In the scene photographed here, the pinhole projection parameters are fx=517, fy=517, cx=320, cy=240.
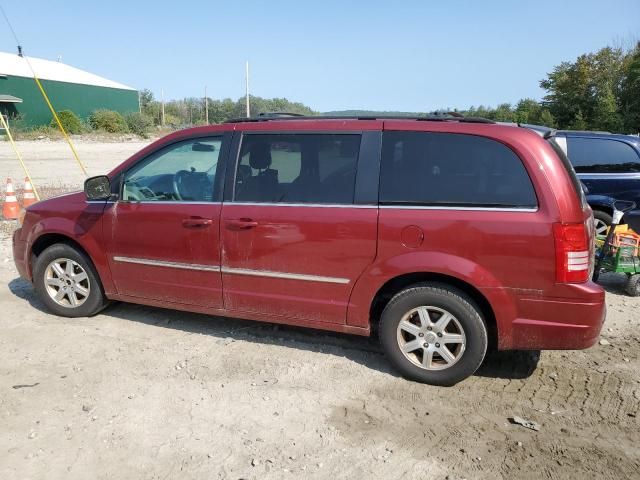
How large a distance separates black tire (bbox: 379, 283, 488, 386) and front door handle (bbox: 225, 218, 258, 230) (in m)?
1.19

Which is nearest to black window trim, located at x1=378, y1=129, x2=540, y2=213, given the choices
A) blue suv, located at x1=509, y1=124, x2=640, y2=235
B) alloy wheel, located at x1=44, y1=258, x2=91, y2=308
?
alloy wheel, located at x1=44, y1=258, x2=91, y2=308

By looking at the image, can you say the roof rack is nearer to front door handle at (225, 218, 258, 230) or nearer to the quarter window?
the quarter window

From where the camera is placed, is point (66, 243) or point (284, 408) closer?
point (284, 408)

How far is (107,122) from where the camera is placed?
146 ft

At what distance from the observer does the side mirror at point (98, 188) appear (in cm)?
446

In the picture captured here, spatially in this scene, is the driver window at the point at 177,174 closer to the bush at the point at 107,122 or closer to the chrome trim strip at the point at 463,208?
the chrome trim strip at the point at 463,208

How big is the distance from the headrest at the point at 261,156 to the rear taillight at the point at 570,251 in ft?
6.93

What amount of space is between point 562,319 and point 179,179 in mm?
3118

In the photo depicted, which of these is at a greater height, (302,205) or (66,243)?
(302,205)

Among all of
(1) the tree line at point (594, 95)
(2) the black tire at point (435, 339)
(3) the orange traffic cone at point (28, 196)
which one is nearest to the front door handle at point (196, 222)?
(2) the black tire at point (435, 339)

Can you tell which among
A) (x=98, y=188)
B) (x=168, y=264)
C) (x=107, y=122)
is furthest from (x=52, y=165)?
(x=107, y=122)

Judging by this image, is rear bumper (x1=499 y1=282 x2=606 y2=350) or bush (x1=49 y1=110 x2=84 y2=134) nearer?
rear bumper (x1=499 y1=282 x2=606 y2=350)

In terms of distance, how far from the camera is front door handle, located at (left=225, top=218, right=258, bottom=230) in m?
3.93

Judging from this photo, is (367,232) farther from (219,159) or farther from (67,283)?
(67,283)
